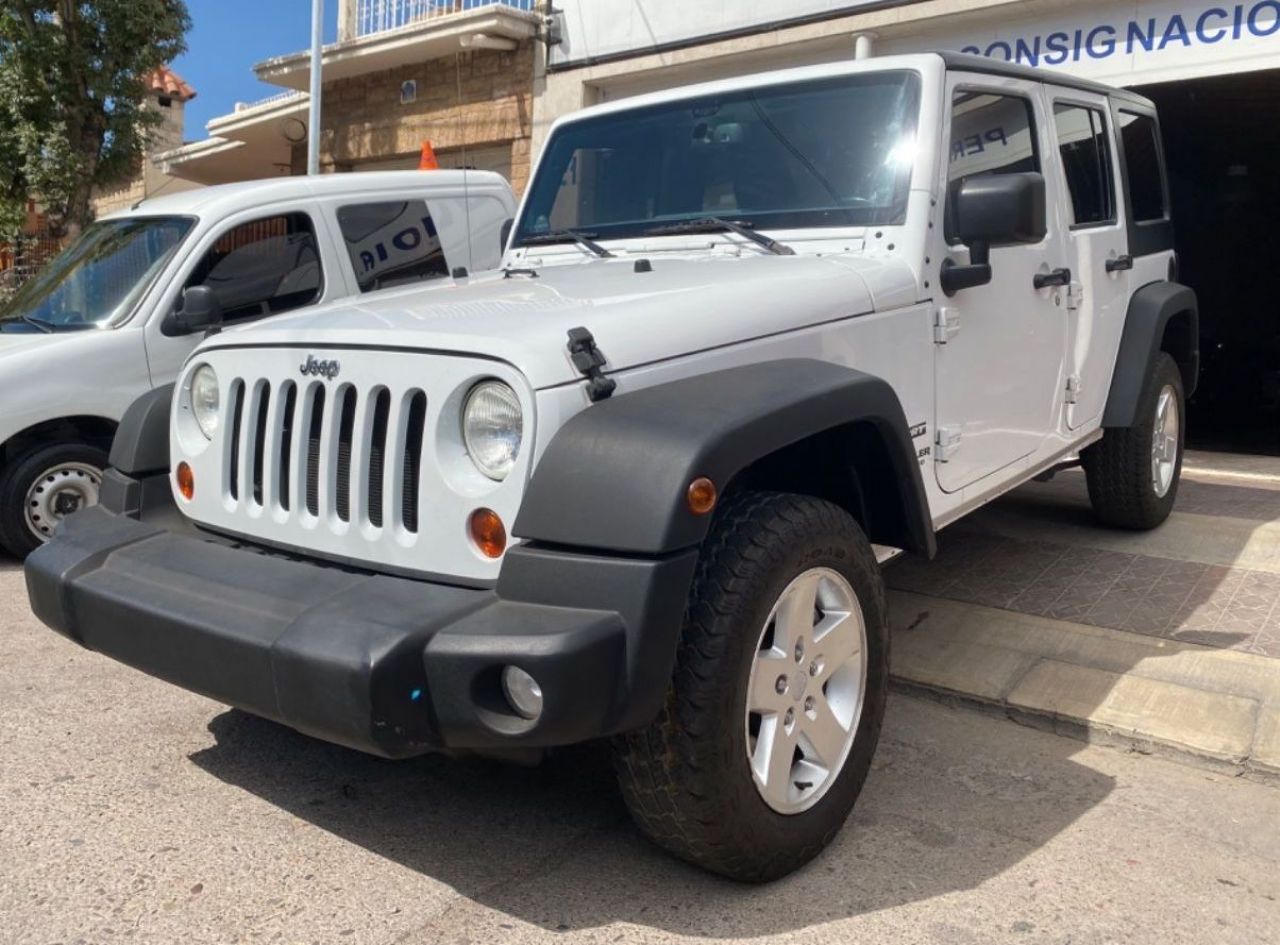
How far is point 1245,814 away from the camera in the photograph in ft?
10.0

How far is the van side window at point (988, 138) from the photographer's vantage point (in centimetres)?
353

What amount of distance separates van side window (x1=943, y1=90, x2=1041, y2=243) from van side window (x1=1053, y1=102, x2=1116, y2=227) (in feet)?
0.97

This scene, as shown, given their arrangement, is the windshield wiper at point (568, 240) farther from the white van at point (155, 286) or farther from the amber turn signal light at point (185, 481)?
the amber turn signal light at point (185, 481)

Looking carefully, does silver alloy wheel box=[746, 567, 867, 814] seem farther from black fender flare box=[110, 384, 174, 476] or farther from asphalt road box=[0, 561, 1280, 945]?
black fender flare box=[110, 384, 174, 476]

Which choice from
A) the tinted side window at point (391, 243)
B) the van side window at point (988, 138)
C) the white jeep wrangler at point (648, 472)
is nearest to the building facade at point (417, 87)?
the tinted side window at point (391, 243)

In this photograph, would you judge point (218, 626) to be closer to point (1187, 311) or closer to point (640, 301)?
point (640, 301)

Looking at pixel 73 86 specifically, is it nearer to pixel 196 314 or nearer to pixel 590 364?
pixel 196 314

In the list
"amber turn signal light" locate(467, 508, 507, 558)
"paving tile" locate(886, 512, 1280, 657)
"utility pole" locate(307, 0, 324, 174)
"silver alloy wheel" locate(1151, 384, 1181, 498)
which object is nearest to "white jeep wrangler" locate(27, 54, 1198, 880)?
"amber turn signal light" locate(467, 508, 507, 558)

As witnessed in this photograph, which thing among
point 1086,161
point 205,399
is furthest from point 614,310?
point 1086,161

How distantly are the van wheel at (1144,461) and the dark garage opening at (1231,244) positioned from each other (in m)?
5.80

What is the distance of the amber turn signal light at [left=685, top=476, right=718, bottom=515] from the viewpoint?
219cm

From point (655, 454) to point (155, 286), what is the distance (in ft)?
13.7

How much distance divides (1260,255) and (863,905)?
1489 cm

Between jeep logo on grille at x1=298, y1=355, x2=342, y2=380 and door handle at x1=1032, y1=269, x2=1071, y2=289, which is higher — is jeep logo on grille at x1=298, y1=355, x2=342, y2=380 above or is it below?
below
